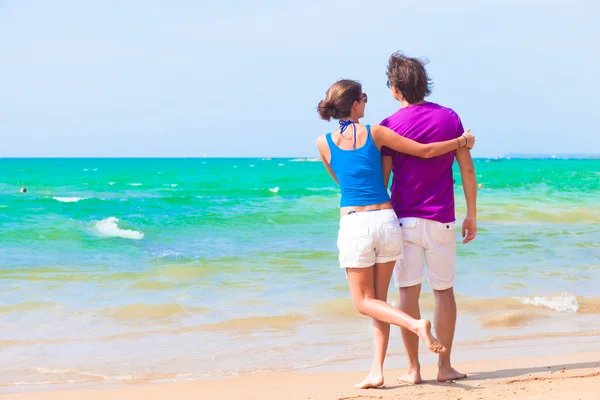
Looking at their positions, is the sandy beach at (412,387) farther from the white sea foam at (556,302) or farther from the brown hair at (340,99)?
the white sea foam at (556,302)

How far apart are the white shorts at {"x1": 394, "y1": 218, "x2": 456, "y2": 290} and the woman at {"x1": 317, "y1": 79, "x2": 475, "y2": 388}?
11 centimetres

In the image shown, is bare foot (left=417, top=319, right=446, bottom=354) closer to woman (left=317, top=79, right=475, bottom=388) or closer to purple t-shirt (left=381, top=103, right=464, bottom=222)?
woman (left=317, top=79, right=475, bottom=388)

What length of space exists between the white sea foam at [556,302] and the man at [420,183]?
3336mm

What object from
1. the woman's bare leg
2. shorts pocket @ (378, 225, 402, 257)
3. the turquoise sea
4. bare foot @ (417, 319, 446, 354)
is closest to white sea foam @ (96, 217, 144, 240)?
the turquoise sea

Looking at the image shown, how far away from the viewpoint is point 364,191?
3.67m

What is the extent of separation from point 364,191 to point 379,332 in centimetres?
81

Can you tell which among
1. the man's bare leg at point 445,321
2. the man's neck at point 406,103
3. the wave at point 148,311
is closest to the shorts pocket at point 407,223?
the man's bare leg at point 445,321

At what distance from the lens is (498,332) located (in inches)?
231

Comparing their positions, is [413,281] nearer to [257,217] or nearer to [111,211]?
[257,217]

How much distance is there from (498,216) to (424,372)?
556 inches

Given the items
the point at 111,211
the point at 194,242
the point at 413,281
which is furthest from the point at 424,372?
the point at 111,211

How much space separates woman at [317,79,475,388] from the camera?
363cm

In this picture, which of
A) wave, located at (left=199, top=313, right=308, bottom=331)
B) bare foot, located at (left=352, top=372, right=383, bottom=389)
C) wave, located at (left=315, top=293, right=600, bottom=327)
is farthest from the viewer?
wave, located at (left=315, top=293, right=600, bottom=327)

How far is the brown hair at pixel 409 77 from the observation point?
3.76 m
